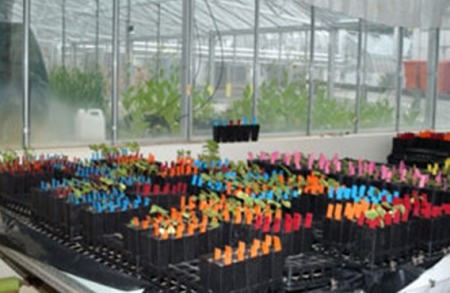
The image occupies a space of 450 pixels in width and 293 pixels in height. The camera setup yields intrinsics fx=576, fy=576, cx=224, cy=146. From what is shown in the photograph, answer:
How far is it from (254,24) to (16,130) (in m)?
3.35

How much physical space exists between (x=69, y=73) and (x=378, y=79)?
16.9 feet

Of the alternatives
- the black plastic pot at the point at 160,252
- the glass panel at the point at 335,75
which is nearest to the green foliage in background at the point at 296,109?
the glass panel at the point at 335,75

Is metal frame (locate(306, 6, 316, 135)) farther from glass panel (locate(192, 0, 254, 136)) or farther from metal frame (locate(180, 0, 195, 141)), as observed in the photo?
metal frame (locate(180, 0, 195, 141))

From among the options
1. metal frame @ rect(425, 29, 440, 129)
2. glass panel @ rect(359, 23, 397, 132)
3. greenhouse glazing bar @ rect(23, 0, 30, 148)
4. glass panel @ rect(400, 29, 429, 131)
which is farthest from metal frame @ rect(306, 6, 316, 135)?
greenhouse glazing bar @ rect(23, 0, 30, 148)

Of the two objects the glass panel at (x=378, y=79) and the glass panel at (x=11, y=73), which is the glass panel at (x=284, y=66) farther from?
the glass panel at (x=11, y=73)

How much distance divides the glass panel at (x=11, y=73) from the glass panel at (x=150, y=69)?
116cm

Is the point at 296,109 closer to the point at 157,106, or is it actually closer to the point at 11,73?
the point at 157,106

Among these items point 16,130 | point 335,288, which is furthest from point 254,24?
point 335,288

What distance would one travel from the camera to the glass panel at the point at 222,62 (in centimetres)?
691

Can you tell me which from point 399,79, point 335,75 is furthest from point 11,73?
point 399,79

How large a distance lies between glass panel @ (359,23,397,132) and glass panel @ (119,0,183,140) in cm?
336

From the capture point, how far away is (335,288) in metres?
2.10

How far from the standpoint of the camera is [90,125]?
19.6ft

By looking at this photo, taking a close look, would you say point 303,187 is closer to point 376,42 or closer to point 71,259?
point 71,259
